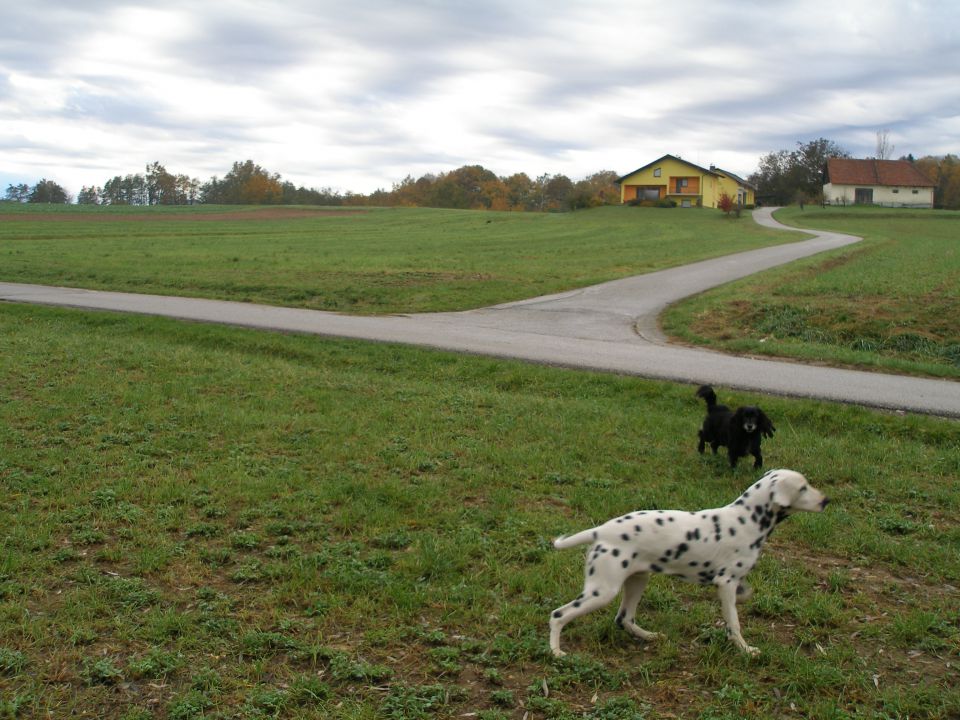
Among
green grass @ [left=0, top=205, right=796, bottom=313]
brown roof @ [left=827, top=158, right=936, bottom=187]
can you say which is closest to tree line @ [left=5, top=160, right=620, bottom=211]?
brown roof @ [left=827, top=158, right=936, bottom=187]

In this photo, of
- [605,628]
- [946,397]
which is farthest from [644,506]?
[946,397]

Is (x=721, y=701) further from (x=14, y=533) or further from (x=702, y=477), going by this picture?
(x=14, y=533)

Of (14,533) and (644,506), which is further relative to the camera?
(644,506)

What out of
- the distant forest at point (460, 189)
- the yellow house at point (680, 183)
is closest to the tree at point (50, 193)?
the distant forest at point (460, 189)

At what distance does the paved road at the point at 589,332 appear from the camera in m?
11.2

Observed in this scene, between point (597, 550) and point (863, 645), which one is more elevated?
point (597, 550)

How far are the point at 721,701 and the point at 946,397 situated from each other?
25.9ft

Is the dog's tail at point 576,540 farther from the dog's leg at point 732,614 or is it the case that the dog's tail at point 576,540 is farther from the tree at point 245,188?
the tree at point 245,188

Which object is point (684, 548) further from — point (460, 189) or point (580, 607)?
point (460, 189)

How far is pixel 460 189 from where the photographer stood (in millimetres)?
128375

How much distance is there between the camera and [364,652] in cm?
478

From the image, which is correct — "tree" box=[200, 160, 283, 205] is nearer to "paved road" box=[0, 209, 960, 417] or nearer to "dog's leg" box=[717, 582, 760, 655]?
"paved road" box=[0, 209, 960, 417]

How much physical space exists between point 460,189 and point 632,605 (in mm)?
126322

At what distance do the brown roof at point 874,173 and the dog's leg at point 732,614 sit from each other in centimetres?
9855
